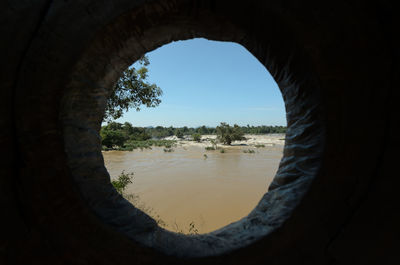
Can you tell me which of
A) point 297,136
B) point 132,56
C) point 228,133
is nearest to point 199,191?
point 297,136

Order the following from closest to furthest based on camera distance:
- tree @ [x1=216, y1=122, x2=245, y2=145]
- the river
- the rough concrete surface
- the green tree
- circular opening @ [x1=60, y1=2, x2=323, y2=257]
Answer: the rough concrete surface
circular opening @ [x1=60, y1=2, x2=323, y2=257]
the river
the green tree
tree @ [x1=216, y1=122, x2=245, y2=145]

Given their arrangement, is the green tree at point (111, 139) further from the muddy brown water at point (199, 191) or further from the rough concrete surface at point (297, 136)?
the rough concrete surface at point (297, 136)

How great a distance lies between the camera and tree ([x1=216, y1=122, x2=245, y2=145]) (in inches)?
1076

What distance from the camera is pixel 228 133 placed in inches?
1089

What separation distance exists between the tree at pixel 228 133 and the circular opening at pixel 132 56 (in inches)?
1035

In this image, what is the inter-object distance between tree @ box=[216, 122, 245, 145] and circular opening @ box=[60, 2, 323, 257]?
26.3 m

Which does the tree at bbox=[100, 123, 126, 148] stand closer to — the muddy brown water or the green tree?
the green tree

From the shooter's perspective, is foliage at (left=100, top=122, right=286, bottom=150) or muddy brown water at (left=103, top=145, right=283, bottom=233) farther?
foliage at (left=100, top=122, right=286, bottom=150)

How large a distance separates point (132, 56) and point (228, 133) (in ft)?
88.4

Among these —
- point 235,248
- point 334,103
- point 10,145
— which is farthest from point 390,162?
point 10,145

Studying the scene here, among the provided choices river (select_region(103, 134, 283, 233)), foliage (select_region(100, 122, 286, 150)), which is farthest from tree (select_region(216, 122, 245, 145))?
river (select_region(103, 134, 283, 233))

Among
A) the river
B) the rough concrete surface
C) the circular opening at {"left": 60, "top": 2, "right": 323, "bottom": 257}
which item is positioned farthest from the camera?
the river

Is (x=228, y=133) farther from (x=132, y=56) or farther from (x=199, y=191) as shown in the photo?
(x=132, y=56)

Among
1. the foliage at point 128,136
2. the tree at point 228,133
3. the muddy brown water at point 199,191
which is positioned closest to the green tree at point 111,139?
the foliage at point 128,136
